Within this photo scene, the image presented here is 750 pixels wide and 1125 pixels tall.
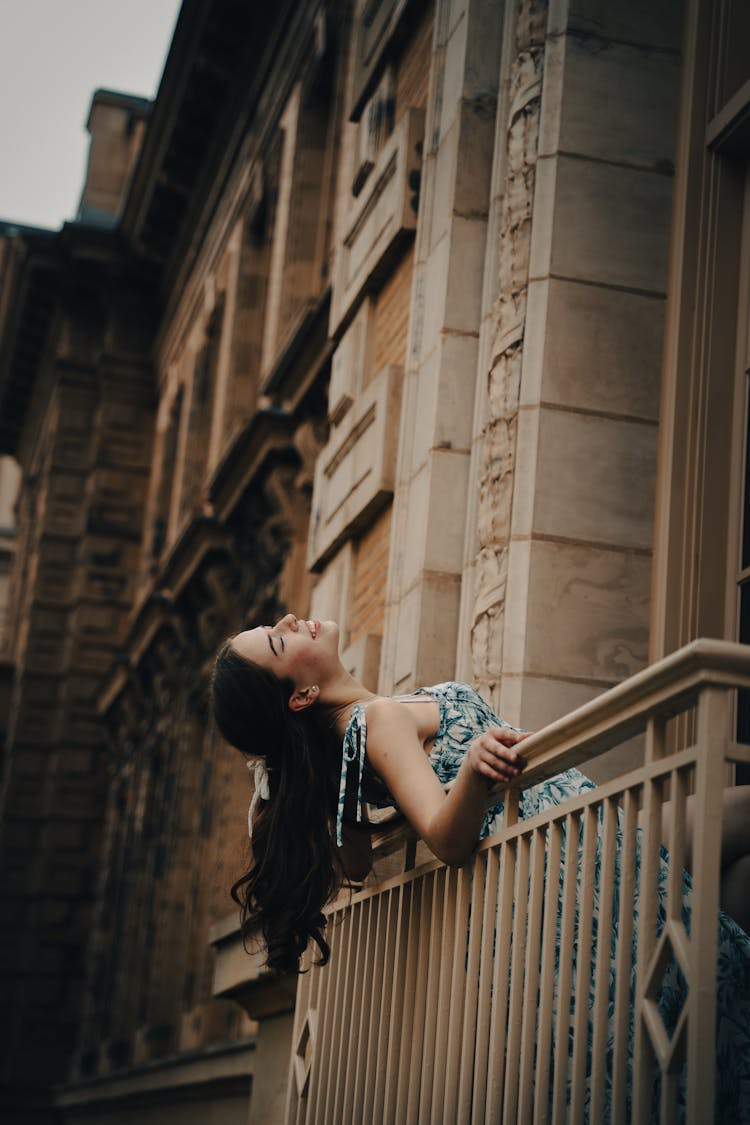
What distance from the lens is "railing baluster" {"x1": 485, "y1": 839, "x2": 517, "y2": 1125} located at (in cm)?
375

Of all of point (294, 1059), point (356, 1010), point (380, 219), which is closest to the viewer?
point (356, 1010)

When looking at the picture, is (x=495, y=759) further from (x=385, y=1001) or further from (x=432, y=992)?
(x=385, y=1001)

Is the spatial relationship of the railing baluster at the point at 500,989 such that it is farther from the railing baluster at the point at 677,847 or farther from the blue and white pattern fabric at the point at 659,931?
the railing baluster at the point at 677,847

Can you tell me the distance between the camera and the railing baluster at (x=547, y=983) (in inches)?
137

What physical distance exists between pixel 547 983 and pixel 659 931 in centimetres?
33

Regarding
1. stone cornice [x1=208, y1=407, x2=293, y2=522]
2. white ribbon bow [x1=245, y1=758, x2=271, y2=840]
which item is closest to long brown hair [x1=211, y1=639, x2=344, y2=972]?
white ribbon bow [x1=245, y1=758, x2=271, y2=840]

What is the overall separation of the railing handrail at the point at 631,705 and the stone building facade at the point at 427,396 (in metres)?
1.61

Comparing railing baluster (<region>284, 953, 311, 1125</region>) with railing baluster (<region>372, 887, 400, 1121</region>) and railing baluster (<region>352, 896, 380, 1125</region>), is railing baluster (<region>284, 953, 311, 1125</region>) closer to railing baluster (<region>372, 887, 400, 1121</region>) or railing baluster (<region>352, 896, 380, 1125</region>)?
railing baluster (<region>352, 896, 380, 1125</region>)

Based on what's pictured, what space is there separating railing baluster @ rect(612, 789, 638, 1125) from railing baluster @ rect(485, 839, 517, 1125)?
0.57 m

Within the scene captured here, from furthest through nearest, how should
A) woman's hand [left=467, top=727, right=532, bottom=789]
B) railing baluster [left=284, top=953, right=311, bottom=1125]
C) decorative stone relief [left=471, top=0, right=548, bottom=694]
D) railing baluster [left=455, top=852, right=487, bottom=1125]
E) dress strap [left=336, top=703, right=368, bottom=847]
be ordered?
decorative stone relief [left=471, top=0, right=548, bottom=694] → railing baluster [left=284, top=953, right=311, bottom=1125] → dress strap [left=336, top=703, right=368, bottom=847] → railing baluster [left=455, top=852, right=487, bottom=1125] → woman's hand [left=467, top=727, right=532, bottom=789]

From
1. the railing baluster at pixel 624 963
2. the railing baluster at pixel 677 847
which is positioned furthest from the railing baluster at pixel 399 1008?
the railing baluster at pixel 677 847

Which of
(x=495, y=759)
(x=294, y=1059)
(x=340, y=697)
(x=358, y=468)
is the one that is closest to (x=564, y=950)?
(x=495, y=759)

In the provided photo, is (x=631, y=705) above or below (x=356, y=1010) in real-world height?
above

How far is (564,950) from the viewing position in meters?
3.46
